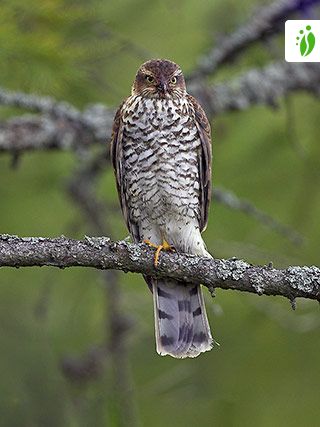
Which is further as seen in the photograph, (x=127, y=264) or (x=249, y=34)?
(x=249, y=34)

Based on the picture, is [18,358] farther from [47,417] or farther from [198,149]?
[198,149]

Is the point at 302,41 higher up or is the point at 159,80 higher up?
the point at 302,41

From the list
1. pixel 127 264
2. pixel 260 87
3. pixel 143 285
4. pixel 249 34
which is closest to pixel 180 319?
pixel 127 264

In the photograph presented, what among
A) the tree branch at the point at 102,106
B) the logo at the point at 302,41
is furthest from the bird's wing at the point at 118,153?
the logo at the point at 302,41

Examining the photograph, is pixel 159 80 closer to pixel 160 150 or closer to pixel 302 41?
pixel 160 150

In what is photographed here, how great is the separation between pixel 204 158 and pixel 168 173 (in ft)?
0.54

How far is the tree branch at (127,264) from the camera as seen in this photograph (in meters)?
2.69

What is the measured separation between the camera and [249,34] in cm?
418

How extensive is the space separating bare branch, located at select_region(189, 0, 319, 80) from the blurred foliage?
0.46 feet

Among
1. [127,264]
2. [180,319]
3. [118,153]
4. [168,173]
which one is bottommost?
[127,264]

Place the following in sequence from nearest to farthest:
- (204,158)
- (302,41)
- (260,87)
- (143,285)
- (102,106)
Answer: (204,158)
(302,41)
(102,106)
(260,87)
(143,285)

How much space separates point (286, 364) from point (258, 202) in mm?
779

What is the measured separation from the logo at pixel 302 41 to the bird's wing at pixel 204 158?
570 millimetres

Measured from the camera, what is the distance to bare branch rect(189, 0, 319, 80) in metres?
4.14
